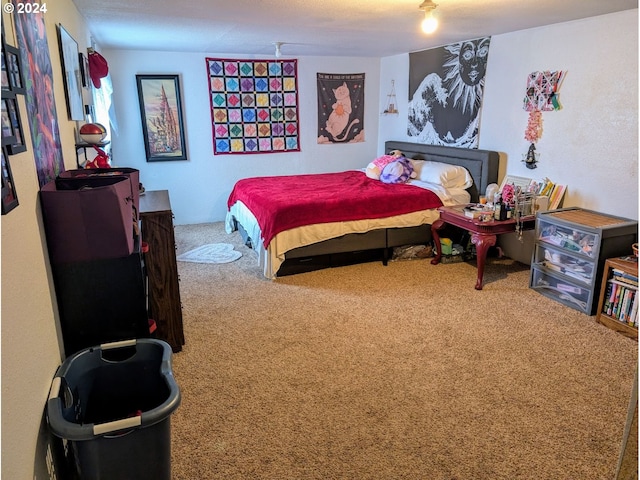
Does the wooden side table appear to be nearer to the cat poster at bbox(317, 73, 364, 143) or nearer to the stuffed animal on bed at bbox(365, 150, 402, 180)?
the stuffed animal on bed at bbox(365, 150, 402, 180)

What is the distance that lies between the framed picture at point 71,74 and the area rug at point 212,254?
189 centimetres

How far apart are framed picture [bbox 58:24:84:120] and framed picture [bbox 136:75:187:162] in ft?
7.97

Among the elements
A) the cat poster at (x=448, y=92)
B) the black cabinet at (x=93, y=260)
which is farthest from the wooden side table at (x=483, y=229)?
the black cabinet at (x=93, y=260)

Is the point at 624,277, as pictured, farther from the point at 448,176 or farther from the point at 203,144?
the point at 203,144

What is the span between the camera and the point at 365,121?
5980mm

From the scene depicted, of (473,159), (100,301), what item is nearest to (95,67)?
(100,301)

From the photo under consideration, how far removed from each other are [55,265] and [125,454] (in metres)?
0.75

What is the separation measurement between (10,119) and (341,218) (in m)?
2.80

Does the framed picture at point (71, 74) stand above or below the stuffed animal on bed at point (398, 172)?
above

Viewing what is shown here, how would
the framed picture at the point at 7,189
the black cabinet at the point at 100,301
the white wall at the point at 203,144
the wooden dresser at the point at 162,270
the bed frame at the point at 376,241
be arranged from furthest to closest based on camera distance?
1. the white wall at the point at 203,144
2. the bed frame at the point at 376,241
3. the wooden dresser at the point at 162,270
4. the black cabinet at the point at 100,301
5. the framed picture at the point at 7,189

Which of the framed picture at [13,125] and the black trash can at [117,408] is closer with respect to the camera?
the framed picture at [13,125]

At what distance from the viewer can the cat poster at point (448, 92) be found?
4.30 m

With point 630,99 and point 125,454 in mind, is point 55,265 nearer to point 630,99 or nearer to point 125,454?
point 125,454

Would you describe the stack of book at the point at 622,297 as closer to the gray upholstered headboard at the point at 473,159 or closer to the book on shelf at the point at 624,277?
the book on shelf at the point at 624,277
